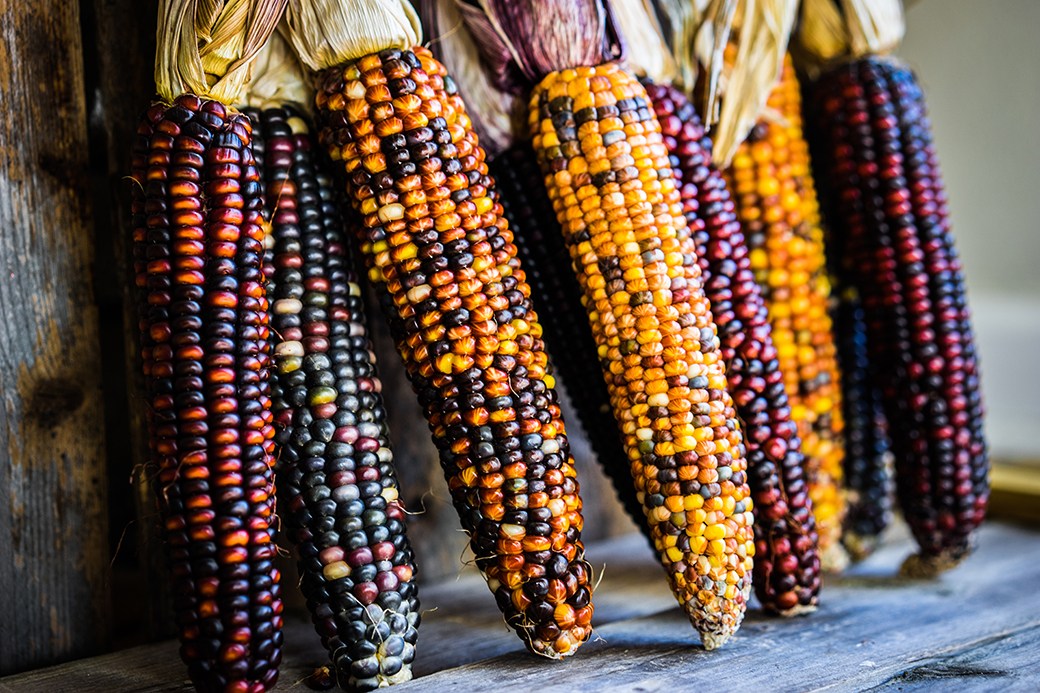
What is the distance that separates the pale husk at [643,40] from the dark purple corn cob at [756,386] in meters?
0.05

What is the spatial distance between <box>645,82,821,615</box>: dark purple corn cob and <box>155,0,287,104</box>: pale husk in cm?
57

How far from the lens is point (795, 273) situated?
1376 mm

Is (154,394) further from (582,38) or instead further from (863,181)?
(863,181)

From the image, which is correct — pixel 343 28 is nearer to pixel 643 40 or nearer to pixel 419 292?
pixel 419 292

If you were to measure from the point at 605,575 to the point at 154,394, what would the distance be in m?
0.85

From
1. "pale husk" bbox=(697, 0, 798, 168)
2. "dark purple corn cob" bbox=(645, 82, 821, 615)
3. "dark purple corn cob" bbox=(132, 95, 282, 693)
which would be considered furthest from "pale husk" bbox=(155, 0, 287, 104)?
"pale husk" bbox=(697, 0, 798, 168)

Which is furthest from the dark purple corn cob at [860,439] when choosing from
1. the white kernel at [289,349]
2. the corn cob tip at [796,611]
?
the white kernel at [289,349]

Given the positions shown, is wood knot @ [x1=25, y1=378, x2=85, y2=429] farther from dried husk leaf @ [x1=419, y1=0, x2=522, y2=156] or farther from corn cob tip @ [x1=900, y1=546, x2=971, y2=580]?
corn cob tip @ [x1=900, y1=546, x2=971, y2=580]

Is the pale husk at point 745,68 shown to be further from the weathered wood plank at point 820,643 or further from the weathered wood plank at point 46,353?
the weathered wood plank at point 46,353

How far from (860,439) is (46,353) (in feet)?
4.31

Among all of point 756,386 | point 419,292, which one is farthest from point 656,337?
point 419,292

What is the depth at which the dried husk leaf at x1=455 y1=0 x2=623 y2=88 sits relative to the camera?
3.82 ft

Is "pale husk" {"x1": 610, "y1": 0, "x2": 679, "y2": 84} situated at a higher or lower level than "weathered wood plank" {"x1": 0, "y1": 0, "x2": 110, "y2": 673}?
higher

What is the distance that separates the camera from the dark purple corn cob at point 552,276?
124 centimetres
